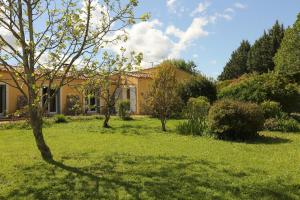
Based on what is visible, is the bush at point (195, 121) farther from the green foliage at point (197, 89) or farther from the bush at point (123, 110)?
the green foliage at point (197, 89)

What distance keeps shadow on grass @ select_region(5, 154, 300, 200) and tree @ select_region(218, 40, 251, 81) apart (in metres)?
45.0

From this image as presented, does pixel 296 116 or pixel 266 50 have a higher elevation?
pixel 266 50

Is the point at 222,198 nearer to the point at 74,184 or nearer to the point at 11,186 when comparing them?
the point at 74,184

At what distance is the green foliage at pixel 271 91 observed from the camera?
18.3 meters

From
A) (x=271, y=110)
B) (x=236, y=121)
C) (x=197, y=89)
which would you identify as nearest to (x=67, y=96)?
(x=197, y=89)

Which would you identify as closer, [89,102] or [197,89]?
[89,102]

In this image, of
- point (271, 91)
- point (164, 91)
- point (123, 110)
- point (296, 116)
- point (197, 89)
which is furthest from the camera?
point (197, 89)

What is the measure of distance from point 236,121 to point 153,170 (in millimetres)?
5972

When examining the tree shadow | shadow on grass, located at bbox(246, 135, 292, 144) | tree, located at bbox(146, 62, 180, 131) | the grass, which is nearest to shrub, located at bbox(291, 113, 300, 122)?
the tree shadow

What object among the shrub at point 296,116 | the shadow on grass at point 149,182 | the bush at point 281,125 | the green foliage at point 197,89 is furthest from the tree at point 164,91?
the green foliage at point 197,89

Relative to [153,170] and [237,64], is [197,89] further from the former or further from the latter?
[237,64]

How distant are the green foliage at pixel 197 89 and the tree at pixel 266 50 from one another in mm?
23048

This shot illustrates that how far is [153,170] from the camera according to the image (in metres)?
7.99

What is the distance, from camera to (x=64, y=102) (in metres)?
27.4
